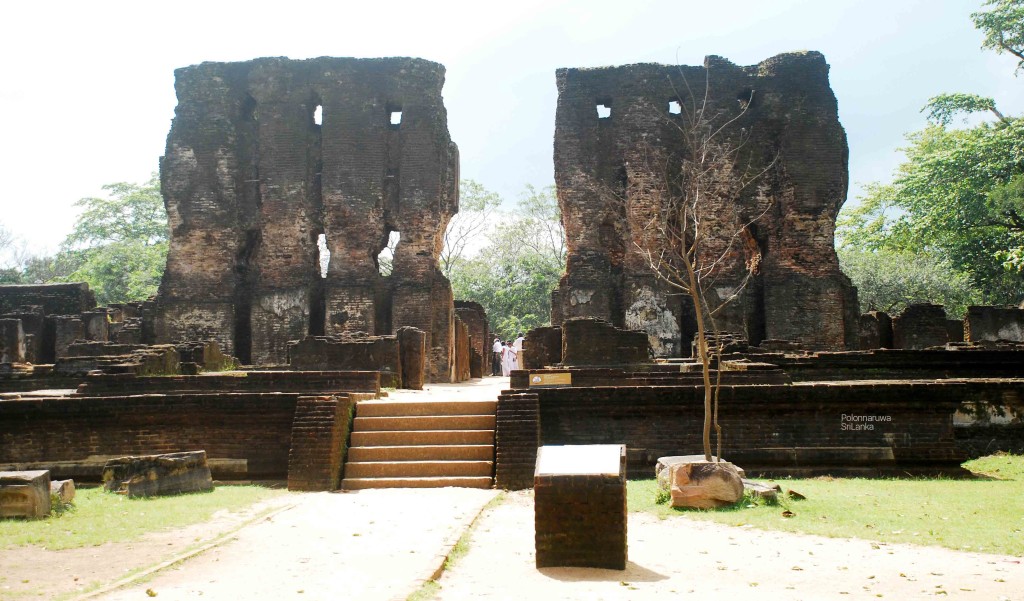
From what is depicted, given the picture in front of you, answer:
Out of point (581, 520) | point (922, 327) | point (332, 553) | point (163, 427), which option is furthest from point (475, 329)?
point (581, 520)

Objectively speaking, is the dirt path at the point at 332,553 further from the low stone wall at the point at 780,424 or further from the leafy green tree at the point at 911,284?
the leafy green tree at the point at 911,284

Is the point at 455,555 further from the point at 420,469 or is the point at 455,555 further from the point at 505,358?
the point at 505,358

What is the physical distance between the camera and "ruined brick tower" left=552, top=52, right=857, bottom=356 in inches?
933

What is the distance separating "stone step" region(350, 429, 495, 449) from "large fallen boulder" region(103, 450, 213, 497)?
175cm

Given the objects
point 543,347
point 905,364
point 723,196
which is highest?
point 723,196

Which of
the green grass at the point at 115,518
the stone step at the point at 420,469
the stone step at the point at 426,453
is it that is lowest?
the green grass at the point at 115,518

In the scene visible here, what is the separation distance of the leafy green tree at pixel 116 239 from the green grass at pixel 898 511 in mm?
37405

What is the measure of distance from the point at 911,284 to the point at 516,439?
30897mm

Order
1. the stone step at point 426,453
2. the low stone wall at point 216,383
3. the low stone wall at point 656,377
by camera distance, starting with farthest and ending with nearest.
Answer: the low stone wall at point 216,383 → the low stone wall at point 656,377 → the stone step at point 426,453

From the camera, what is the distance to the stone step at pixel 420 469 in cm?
1040

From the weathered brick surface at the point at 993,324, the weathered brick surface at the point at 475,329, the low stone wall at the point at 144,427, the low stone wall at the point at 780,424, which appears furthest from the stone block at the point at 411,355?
the weathered brick surface at the point at 993,324

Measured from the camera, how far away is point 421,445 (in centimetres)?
1097

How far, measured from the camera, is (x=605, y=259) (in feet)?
78.9

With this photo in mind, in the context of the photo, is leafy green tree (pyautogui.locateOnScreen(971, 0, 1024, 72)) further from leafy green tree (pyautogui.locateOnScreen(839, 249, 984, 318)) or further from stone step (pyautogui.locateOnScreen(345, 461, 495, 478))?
stone step (pyautogui.locateOnScreen(345, 461, 495, 478))
